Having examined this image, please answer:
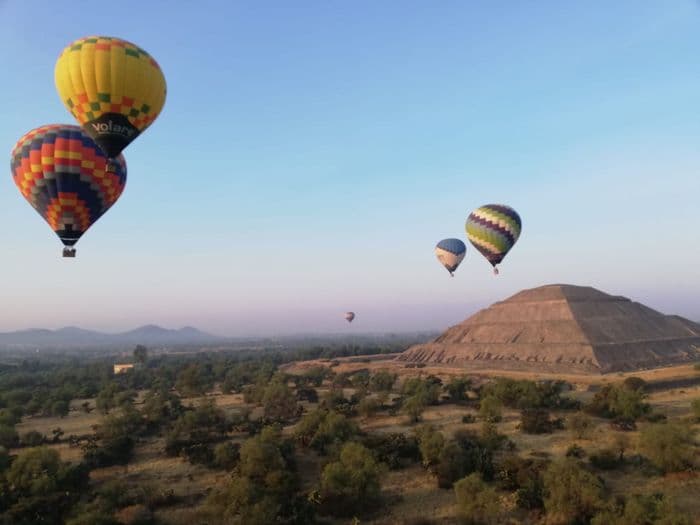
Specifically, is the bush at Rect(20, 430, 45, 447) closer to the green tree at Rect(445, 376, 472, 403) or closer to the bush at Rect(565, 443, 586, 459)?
the green tree at Rect(445, 376, 472, 403)

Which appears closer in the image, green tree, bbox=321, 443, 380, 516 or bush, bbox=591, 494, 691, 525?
A: bush, bbox=591, 494, 691, 525

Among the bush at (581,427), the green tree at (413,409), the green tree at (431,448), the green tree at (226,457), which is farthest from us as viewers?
the green tree at (413,409)

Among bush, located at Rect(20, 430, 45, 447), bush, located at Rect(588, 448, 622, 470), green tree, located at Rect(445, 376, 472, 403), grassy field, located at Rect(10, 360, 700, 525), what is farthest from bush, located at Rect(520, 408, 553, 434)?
bush, located at Rect(20, 430, 45, 447)

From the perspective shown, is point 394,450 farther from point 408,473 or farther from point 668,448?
point 668,448

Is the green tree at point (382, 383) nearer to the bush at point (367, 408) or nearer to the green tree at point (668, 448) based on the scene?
the bush at point (367, 408)

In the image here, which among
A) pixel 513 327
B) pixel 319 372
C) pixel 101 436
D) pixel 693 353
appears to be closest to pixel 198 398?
pixel 319 372

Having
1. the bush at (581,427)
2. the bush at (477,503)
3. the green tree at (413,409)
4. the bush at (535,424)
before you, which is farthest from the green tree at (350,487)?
the green tree at (413,409)
